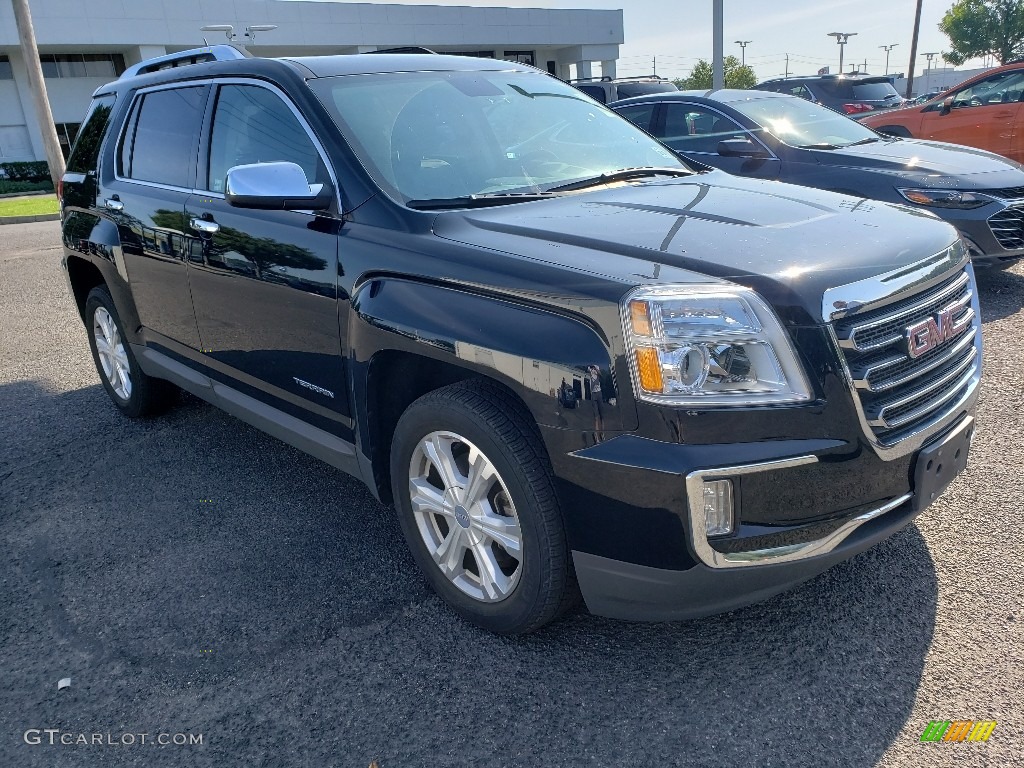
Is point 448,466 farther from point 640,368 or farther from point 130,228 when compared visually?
point 130,228

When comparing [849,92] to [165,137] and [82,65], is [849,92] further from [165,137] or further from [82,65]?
[82,65]

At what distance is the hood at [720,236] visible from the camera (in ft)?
7.59

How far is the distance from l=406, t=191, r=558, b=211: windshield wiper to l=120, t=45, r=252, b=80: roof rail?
1.51 meters

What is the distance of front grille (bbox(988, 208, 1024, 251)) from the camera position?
616cm

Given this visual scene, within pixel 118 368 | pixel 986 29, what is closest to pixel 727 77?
pixel 986 29

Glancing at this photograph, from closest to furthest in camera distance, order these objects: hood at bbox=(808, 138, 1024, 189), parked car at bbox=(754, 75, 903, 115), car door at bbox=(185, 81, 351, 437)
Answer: car door at bbox=(185, 81, 351, 437) < hood at bbox=(808, 138, 1024, 189) < parked car at bbox=(754, 75, 903, 115)

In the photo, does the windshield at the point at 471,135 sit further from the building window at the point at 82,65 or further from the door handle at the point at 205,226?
the building window at the point at 82,65

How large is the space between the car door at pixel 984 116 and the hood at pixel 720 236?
9.11 m

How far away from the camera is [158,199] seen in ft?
13.4

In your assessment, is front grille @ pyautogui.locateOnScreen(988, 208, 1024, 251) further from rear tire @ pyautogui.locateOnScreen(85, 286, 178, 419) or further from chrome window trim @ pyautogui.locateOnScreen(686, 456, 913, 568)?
rear tire @ pyautogui.locateOnScreen(85, 286, 178, 419)

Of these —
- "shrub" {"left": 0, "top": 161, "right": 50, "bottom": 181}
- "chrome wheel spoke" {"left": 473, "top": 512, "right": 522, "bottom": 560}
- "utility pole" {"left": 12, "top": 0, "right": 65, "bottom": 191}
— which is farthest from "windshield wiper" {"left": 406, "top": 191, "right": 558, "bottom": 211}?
"shrub" {"left": 0, "top": 161, "right": 50, "bottom": 181}

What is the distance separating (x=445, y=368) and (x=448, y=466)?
32cm

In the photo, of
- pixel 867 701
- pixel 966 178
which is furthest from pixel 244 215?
pixel 966 178

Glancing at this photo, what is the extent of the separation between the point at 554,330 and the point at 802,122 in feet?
19.8
